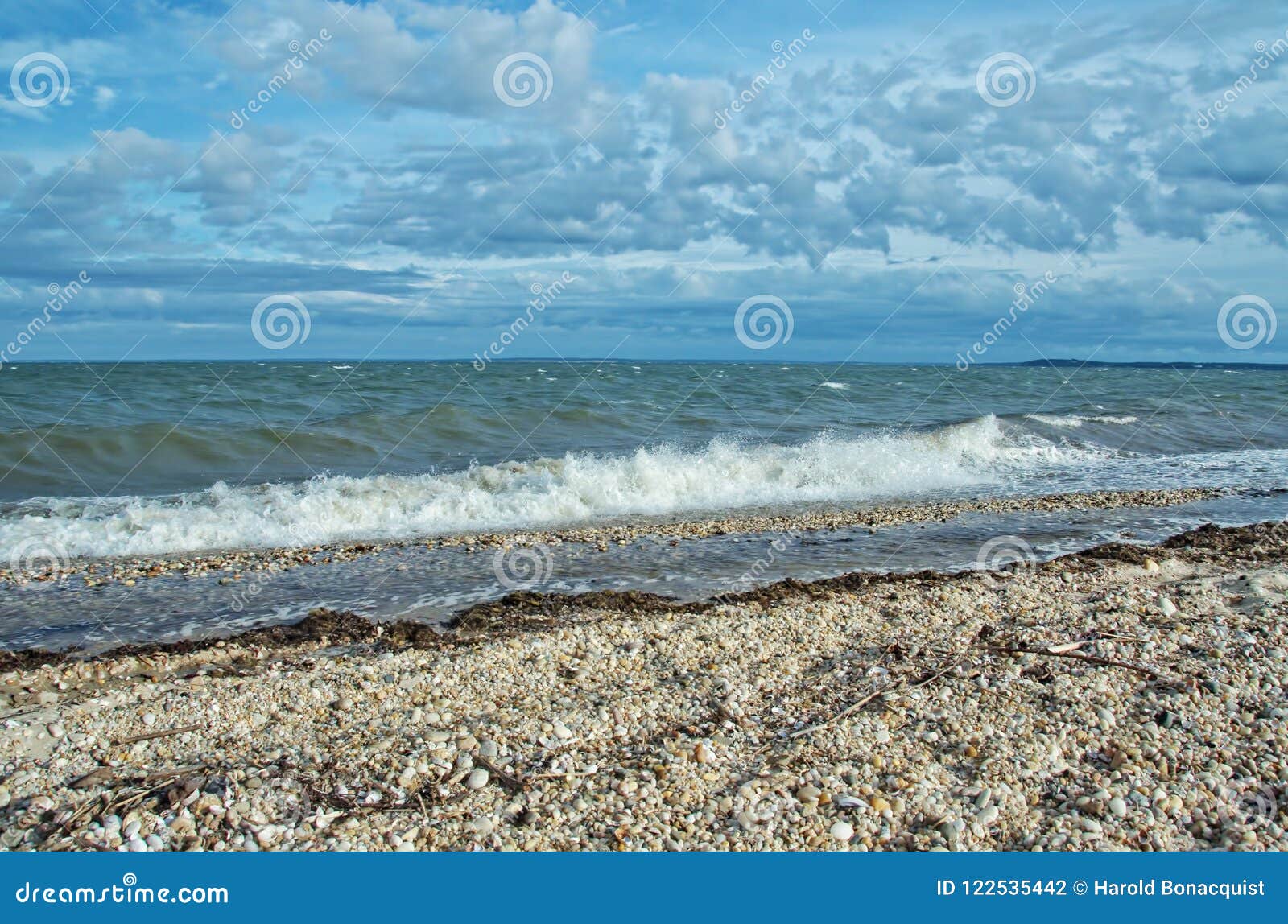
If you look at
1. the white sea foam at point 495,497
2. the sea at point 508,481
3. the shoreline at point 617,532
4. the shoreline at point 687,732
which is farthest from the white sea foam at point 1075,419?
the shoreline at point 687,732

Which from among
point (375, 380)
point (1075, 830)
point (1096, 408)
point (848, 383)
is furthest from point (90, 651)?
point (848, 383)

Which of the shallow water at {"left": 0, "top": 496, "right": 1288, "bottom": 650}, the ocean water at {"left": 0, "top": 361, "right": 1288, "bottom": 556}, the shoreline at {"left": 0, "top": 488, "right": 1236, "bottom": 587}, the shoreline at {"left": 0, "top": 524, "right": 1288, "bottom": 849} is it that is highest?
the ocean water at {"left": 0, "top": 361, "right": 1288, "bottom": 556}

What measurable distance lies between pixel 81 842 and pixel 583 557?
740 centimetres

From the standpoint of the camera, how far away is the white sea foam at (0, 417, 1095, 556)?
12875mm

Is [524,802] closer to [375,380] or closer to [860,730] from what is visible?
[860,730]

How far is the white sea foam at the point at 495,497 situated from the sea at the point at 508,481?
61 millimetres

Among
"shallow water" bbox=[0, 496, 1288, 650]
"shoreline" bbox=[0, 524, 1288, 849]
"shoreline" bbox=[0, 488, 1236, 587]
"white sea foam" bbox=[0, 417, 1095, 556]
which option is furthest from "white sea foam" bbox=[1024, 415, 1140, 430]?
"shoreline" bbox=[0, 524, 1288, 849]

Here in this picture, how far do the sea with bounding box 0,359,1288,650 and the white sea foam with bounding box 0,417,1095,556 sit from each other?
0.20 feet

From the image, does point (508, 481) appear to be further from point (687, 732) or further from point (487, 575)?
point (687, 732)

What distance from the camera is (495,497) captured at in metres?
15.3

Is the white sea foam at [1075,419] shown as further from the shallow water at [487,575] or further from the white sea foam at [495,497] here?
the shallow water at [487,575]

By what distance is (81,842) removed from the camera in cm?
423

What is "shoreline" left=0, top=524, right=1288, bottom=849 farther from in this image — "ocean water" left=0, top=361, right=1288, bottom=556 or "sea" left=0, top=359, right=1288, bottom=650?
"ocean water" left=0, top=361, right=1288, bottom=556

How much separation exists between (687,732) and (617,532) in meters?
7.57
